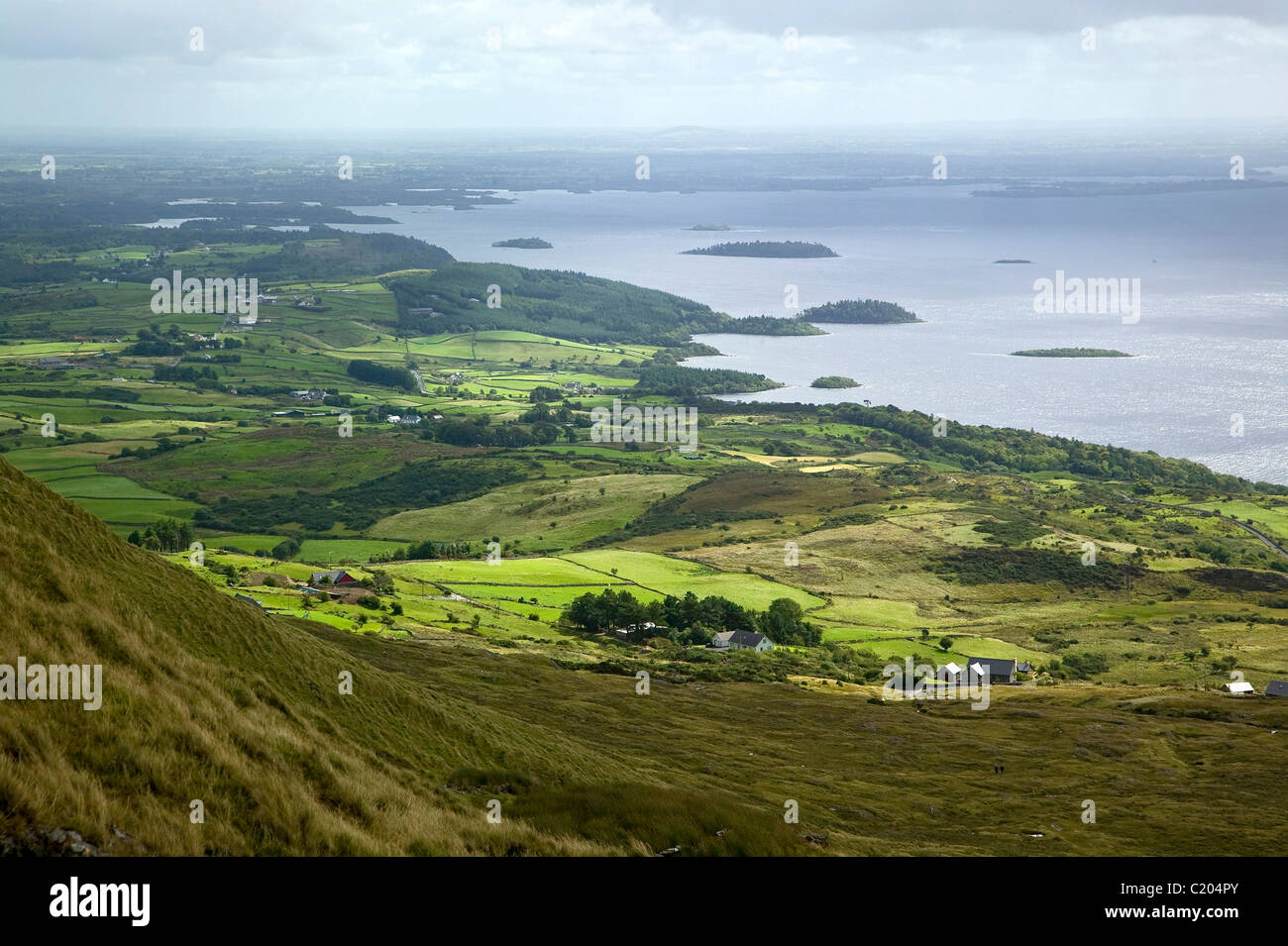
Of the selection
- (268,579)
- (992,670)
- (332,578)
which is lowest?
(992,670)

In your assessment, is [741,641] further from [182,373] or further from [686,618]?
[182,373]

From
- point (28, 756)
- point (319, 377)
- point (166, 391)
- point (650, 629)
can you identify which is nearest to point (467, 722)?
point (28, 756)

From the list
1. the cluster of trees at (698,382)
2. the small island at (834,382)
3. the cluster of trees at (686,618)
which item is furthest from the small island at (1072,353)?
the cluster of trees at (686,618)

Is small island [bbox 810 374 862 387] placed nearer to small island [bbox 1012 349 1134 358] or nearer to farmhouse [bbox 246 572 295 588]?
small island [bbox 1012 349 1134 358]

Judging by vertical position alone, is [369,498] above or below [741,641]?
above

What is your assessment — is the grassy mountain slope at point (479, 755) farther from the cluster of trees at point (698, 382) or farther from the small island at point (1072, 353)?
the small island at point (1072, 353)

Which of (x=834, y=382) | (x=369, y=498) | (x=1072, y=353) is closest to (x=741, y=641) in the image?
(x=369, y=498)

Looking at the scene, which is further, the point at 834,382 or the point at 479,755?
the point at 834,382
